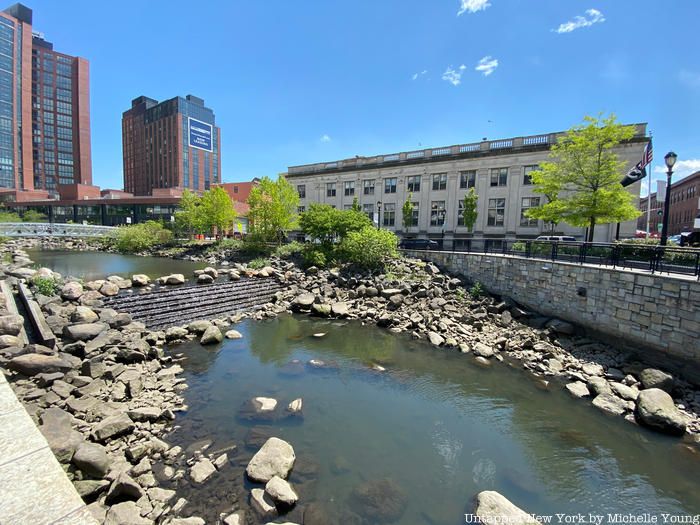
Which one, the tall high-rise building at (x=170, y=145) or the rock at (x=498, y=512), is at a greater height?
the tall high-rise building at (x=170, y=145)

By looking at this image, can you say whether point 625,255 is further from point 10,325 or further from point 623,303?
point 10,325

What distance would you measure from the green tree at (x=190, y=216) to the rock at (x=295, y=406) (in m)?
36.2

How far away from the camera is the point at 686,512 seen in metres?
5.35

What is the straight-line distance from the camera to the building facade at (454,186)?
3039cm

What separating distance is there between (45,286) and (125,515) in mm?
14184

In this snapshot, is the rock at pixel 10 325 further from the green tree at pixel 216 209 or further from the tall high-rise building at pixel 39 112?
the tall high-rise building at pixel 39 112

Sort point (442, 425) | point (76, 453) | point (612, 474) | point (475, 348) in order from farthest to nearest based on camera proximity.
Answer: point (475, 348)
point (442, 425)
point (612, 474)
point (76, 453)

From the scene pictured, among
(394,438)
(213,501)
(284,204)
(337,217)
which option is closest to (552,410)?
(394,438)

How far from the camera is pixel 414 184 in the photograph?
3734 cm

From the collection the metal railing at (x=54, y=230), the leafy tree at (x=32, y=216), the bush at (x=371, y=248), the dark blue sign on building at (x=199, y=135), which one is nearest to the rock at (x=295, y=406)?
the bush at (x=371, y=248)

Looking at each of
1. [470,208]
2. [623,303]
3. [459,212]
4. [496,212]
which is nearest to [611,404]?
[623,303]

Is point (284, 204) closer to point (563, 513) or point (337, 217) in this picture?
point (337, 217)

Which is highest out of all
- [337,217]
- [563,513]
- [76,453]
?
[337,217]

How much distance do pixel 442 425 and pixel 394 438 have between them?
1.28 metres
